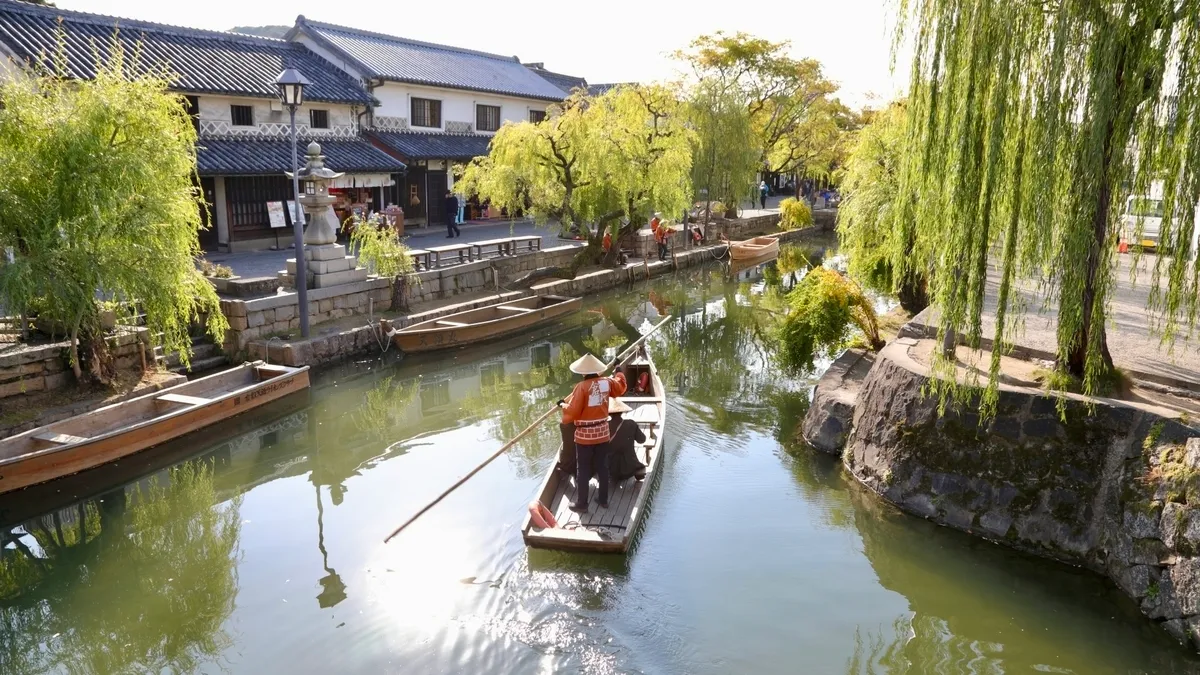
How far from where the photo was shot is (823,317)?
13.1 metres

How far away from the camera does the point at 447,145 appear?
28.1m

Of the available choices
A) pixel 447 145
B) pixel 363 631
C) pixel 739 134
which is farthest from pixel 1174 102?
pixel 447 145

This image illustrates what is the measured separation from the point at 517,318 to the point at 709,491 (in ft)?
28.6

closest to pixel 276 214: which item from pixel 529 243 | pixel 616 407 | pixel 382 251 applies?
pixel 529 243

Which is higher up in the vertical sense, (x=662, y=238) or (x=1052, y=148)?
(x=1052, y=148)

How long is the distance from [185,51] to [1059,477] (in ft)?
72.1

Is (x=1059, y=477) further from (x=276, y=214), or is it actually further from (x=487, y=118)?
(x=487, y=118)

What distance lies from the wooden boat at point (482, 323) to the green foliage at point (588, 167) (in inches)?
119

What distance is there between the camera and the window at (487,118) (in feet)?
100

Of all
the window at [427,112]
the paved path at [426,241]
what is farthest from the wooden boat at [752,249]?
the window at [427,112]

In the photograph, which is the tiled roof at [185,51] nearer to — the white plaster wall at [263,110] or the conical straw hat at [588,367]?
the white plaster wall at [263,110]

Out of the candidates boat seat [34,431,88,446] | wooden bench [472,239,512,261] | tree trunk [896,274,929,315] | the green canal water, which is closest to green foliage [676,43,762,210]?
wooden bench [472,239,512,261]

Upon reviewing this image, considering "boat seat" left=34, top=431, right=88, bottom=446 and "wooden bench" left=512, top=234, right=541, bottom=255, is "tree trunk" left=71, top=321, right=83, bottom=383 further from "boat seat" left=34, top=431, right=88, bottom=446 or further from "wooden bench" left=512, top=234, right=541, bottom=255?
"wooden bench" left=512, top=234, right=541, bottom=255

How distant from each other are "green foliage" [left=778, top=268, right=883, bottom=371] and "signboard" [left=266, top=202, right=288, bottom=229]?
46.0 feet
